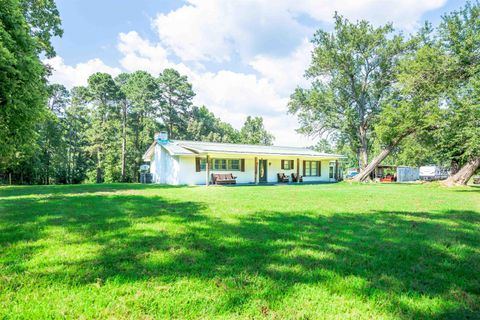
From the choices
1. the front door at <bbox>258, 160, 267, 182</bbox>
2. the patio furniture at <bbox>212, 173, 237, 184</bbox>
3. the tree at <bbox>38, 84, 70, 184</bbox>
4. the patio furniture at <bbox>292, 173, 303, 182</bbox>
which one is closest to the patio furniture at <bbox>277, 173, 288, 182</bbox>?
the patio furniture at <bbox>292, 173, 303, 182</bbox>

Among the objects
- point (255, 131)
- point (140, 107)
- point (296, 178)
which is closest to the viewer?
point (296, 178)

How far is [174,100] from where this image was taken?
4472 cm

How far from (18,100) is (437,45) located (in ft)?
74.0

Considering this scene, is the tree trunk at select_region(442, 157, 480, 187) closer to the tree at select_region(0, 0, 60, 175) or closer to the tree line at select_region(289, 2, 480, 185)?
the tree line at select_region(289, 2, 480, 185)

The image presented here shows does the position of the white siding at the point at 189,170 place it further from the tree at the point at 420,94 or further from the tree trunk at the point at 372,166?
the tree at the point at 420,94

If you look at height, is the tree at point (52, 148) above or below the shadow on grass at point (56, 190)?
above

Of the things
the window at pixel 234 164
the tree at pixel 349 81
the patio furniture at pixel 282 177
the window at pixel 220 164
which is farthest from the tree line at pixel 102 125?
the tree at pixel 349 81

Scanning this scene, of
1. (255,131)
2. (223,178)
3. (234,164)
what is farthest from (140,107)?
(255,131)

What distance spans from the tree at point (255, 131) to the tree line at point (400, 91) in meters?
26.9

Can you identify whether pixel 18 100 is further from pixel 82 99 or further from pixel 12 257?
pixel 82 99

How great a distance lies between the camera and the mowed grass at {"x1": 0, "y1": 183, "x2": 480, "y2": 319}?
90.7 inches

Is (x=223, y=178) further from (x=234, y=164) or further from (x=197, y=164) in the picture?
(x=197, y=164)

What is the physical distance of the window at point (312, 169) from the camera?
27.1 meters

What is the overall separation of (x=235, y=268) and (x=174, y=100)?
44345 mm
